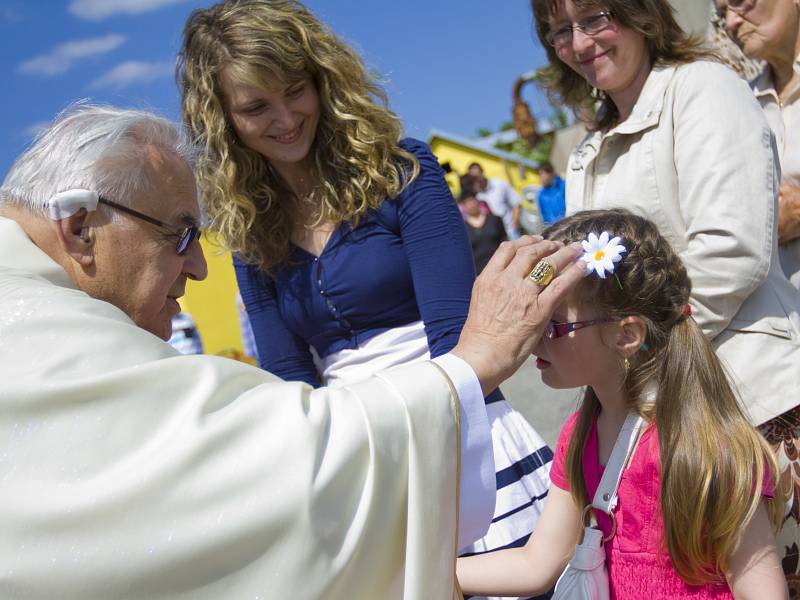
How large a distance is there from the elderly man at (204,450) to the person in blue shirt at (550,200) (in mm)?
872

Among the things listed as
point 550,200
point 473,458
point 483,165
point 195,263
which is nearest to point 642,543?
point 473,458

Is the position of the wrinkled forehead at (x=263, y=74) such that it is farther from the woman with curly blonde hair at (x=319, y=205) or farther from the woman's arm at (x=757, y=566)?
the woman's arm at (x=757, y=566)

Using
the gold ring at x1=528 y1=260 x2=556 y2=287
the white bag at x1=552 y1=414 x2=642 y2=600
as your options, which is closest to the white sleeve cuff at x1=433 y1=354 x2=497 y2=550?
the gold ring at x1=528 y1=260 x2=556 y2=287

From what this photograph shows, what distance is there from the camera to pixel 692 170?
7.50 feet

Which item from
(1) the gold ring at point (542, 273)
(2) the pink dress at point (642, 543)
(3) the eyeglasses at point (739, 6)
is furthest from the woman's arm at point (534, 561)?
(3) the eyeglasses at point (739, 6)

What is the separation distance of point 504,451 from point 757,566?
0.68m

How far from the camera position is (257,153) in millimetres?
2789

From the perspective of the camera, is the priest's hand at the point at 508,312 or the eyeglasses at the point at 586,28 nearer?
the priest's hand at the point at 508,312

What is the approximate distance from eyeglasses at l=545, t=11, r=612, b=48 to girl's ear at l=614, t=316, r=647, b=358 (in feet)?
2.93

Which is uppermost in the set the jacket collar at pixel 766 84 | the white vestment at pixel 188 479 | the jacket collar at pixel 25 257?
the jacket collar at pixel 25 257

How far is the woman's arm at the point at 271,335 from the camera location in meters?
2.72

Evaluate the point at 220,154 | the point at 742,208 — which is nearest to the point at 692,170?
the point at 742,208

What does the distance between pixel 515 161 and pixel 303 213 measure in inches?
750

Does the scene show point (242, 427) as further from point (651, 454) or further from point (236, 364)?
point (651, 454)
